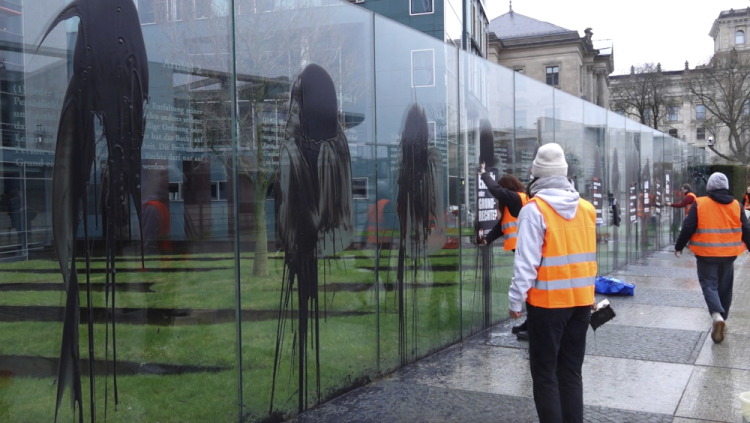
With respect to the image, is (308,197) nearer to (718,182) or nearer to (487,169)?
(487,169)

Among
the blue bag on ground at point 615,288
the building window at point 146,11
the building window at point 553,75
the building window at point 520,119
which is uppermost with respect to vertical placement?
the building window at point 553,75

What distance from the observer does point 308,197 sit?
5363mm

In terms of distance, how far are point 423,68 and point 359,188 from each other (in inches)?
66.2

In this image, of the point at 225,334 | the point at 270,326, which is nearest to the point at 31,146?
the point at 225,334

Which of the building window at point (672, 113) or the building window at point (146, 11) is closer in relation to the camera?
the building window at point (146, 11)

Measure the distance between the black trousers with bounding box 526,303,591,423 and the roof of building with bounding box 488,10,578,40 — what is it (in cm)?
Result: 6950

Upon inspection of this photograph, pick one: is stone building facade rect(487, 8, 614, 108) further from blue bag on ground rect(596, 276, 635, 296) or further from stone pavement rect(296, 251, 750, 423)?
stone pavement rect(296, 251, 750, 423)

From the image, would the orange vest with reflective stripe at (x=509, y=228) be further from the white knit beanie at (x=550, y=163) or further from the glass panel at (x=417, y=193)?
the white knit beanie at (x=550, y=163)

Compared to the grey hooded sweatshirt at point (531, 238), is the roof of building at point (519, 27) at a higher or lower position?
higher

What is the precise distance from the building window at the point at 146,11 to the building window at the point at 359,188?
231 centimetres

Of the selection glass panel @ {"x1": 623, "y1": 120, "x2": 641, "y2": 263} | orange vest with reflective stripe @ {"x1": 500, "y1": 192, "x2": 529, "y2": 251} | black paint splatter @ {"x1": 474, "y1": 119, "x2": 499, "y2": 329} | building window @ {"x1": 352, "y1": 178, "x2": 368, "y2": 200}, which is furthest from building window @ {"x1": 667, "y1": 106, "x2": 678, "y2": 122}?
building window @ {"x1": 352, "y1": 178, "x2": 368, "y2": 200}

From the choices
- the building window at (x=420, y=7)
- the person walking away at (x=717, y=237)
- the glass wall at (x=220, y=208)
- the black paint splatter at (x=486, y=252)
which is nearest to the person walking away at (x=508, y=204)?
the black paint splatter at (x=486, y=252)

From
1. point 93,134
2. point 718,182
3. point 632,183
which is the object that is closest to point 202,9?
point 93,134

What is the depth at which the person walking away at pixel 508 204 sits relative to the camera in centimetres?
728
